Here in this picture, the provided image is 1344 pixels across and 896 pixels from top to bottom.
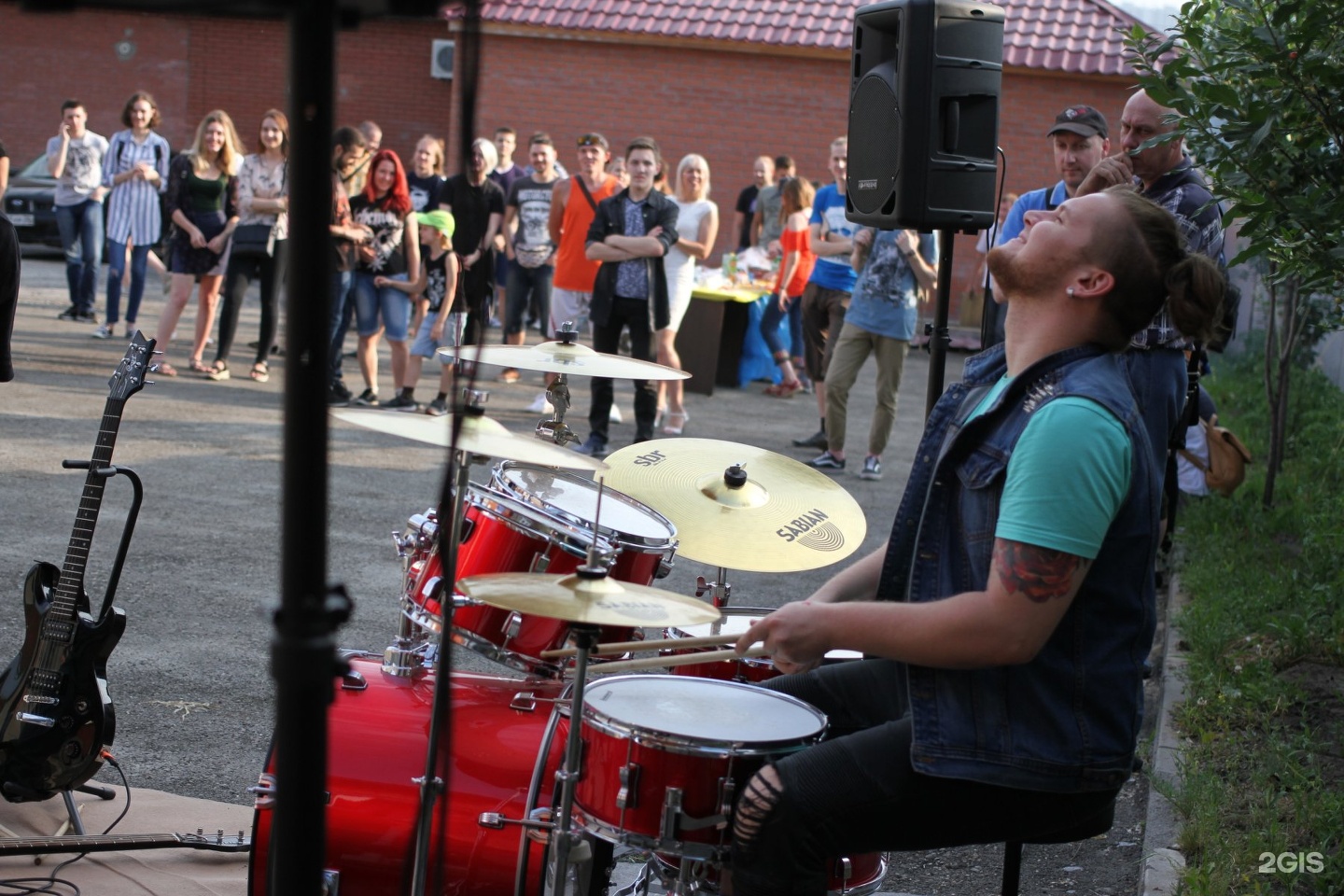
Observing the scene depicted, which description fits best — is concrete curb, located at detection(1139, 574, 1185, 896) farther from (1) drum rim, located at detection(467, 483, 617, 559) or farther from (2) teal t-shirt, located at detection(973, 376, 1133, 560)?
(1) drum rim, located at detection(467, 483, 617, 559)

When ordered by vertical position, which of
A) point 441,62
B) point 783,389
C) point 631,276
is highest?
point 441,62

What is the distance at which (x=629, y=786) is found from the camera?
98.8 inches

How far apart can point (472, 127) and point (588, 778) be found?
159cm

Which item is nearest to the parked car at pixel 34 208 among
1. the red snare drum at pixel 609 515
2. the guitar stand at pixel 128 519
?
the guitar stand at pixel 128 519

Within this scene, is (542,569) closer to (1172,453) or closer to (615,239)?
(1172,453)

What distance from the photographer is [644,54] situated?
764 inches

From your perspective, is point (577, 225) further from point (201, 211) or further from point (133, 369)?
point (133, 369)

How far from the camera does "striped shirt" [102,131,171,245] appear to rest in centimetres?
1082

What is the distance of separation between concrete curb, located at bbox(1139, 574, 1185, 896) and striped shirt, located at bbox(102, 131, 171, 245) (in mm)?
8781

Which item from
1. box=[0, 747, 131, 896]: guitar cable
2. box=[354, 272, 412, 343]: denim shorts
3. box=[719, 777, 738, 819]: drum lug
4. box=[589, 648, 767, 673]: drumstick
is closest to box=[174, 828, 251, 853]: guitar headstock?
Answer: box=[0, 747, 131, 896]: guitar cable

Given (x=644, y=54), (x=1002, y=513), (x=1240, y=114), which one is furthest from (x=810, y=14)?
(x=1002, y=513)

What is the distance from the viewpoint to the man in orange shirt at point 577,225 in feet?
30.1

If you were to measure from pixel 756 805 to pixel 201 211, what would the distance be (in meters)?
8.58

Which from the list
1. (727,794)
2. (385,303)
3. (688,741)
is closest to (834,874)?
(727,794)
